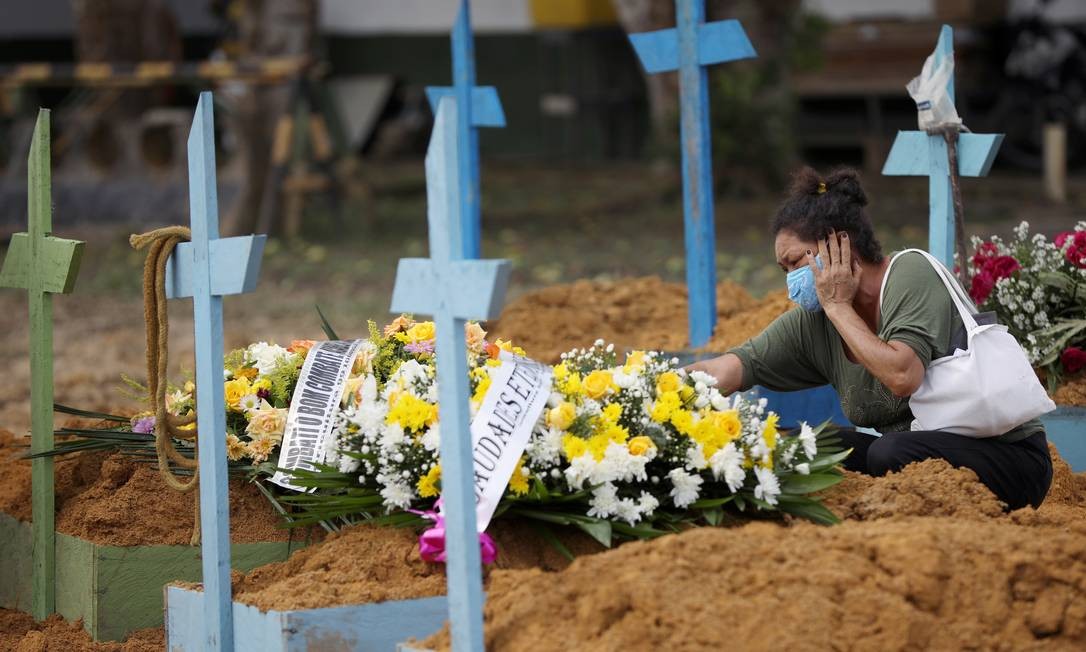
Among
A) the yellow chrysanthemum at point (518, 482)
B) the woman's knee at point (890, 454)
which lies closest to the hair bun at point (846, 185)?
the woman's knee at point (890, 454)

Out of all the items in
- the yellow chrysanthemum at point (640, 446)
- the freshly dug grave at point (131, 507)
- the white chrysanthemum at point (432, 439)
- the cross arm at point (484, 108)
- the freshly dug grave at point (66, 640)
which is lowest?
the freshly dug grave at point (66, 640)

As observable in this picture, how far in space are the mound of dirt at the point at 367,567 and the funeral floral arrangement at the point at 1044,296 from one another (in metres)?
2.44

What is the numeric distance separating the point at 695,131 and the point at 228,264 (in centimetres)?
307

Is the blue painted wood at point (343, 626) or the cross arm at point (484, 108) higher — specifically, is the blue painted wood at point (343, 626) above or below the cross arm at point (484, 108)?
below

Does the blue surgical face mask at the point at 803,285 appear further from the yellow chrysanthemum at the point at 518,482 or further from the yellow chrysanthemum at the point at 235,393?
the yellow chrysanthemum at the point at 235,393

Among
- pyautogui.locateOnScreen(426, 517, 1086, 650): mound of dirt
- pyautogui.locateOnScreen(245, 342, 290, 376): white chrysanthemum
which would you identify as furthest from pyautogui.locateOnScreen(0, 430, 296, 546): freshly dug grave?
pyautogui.locateOnScreen(426, 517, 1086, 650): mound of dirt

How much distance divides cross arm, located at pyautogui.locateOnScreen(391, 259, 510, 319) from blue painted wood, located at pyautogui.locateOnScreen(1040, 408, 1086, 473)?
9.00 feet

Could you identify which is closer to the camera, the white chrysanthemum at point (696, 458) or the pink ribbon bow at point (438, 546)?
the pink ribbon bow at point (438, 546)

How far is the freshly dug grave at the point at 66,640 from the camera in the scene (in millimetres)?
3646

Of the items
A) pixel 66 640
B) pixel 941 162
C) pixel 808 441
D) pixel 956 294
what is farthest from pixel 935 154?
pixel 66 640

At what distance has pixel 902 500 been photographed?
133 inches

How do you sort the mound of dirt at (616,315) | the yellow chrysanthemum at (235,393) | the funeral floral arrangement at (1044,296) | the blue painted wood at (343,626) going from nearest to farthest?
the blue painted wood at (343,626), the yellow chrysanthemum at (235,393), the funeral floral arrangement at (1044,296), the mound of dirt at (616,315)

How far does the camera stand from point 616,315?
6.74 m

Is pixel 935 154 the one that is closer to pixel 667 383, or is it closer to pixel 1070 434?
pixel 1070 434
